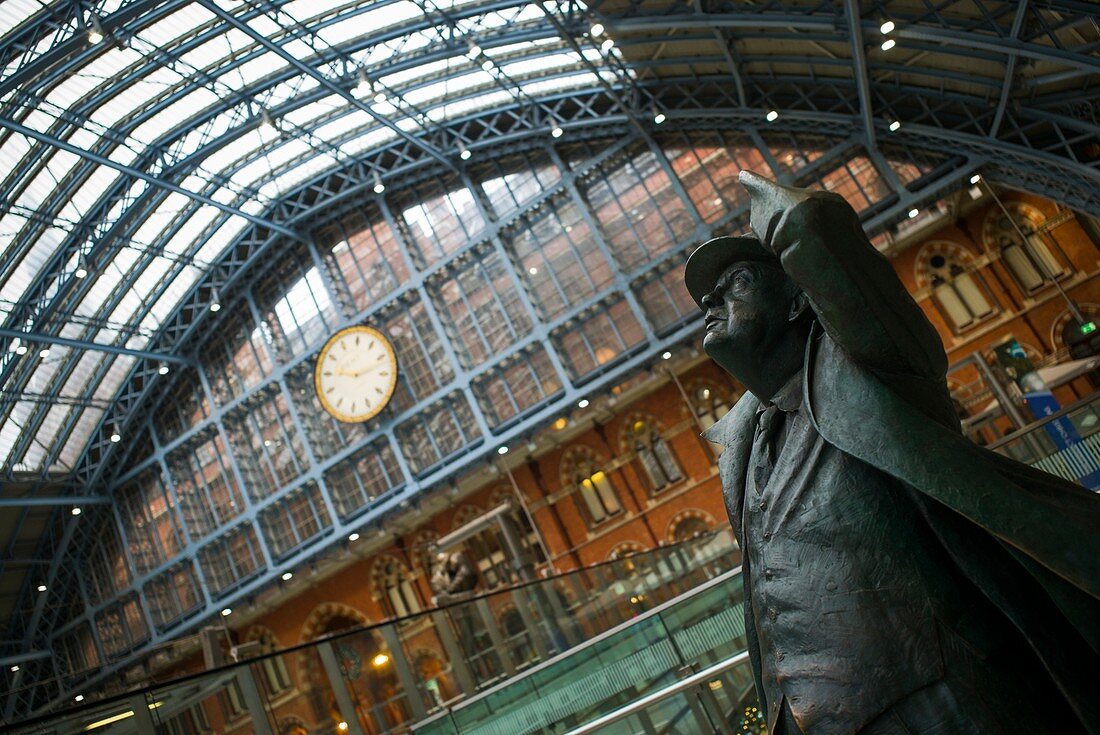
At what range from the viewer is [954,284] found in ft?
71.4

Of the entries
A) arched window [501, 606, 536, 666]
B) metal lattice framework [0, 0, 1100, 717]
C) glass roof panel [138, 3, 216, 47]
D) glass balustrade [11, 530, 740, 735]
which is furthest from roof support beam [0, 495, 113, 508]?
arched window [501, 606, 536, 666]

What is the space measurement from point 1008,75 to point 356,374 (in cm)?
1684

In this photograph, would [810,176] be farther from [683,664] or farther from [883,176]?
[683,664]

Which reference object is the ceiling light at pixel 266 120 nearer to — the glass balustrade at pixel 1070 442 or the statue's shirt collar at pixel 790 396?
the glass balustrade at pixel 1070 442

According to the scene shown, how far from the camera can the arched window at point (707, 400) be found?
23.2 meters

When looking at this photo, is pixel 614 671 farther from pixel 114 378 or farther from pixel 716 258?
pixel 114 378

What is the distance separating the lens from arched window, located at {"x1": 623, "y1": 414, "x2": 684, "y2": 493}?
2344 cm

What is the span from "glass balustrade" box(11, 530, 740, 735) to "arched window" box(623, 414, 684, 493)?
13.9 metres

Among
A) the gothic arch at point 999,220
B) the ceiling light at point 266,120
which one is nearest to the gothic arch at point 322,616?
the ceiling light at point 266,120

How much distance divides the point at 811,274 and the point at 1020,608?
92cm

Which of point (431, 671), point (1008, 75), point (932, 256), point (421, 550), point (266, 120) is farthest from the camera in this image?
point (421, 550)

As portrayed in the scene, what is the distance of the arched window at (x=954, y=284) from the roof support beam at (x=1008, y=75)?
4.46m

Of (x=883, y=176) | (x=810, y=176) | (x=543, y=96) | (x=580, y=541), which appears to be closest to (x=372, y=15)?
(x=543, y=96)

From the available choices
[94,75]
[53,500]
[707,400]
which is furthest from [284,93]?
[53,500]
